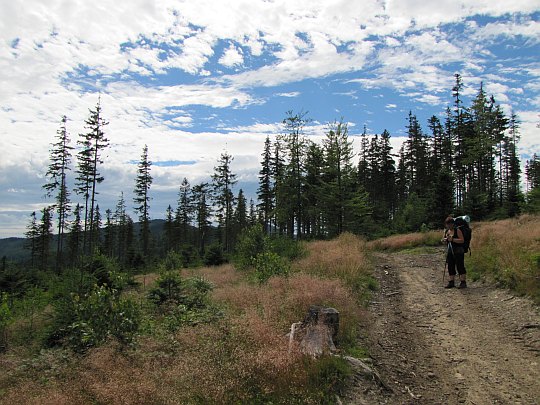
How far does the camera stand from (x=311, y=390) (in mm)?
4723

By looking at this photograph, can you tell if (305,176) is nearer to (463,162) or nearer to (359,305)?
(463,162)

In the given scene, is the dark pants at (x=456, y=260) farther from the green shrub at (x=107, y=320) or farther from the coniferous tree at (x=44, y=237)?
the coniferous tree at (x=44, y=237)

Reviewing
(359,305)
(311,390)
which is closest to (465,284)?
(359,305)

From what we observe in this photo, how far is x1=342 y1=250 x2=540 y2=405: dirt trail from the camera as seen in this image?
4996mm

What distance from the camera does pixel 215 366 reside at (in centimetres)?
531

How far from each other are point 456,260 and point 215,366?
8.31 m

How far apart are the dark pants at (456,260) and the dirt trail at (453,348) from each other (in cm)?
61

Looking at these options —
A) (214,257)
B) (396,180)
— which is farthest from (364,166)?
(214,257)

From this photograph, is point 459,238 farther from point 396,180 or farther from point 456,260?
point 396,180

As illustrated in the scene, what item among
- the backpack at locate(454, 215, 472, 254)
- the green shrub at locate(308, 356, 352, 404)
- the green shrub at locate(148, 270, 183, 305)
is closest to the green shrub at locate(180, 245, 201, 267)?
the green shrub at locate(148, 270, 183, 305)

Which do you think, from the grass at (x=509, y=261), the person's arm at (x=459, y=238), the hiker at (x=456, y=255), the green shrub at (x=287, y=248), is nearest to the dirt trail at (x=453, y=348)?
the grass at (x=509, y=261)

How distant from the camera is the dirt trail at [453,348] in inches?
197

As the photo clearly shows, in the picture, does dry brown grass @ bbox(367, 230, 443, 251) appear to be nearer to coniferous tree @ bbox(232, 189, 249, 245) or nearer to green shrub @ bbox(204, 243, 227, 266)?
green shrub @ bbox(204, 243, 227, 266)

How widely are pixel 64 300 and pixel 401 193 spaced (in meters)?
57.8
